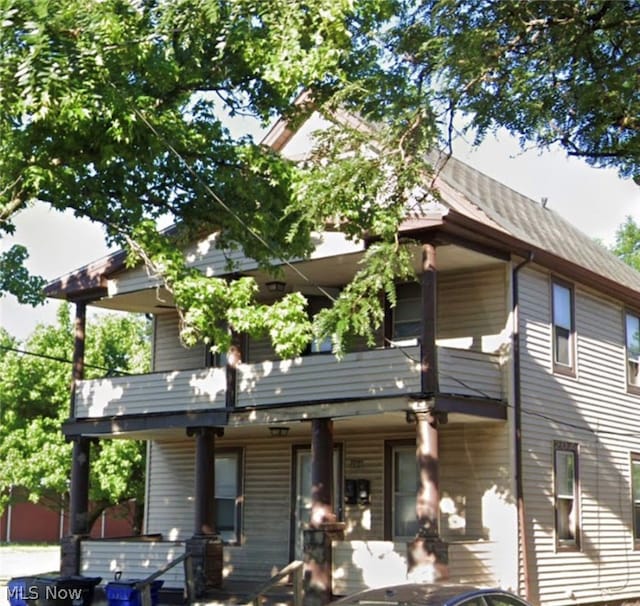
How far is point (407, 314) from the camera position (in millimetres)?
A: 22234

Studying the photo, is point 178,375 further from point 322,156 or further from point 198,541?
point 322,156

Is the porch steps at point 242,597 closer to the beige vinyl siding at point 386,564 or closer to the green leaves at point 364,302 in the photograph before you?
the beige vinyl siding at point 386,564

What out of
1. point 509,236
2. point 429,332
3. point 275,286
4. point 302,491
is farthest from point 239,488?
point 509,236

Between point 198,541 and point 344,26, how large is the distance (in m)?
10.8

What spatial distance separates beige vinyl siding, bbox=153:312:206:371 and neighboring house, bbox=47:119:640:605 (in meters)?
0.08

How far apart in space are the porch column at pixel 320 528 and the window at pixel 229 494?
16.4 ft

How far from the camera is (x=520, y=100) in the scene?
15.1m

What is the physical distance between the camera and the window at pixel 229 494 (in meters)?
24.5

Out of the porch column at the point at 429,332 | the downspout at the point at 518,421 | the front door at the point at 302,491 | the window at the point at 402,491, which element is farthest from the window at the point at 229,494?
the porch column at the point at 429,332

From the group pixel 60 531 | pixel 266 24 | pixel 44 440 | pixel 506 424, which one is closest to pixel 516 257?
pixel 506 424

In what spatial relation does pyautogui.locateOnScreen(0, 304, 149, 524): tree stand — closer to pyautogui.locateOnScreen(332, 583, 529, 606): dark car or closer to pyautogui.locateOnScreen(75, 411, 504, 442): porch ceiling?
pyautogui.locateOnScreen(75, 411, 504, 442): porch ceiling

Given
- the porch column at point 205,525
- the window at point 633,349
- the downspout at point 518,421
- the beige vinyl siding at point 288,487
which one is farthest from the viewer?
the window at point 633,349

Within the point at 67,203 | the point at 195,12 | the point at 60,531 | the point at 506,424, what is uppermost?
the point at 195,12

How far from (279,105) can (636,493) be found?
41.6 ft
